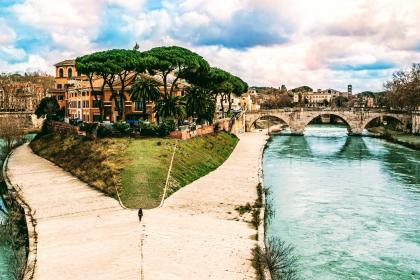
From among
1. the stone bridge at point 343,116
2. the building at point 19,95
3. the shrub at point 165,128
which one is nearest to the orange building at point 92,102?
the shrub at point 165,128

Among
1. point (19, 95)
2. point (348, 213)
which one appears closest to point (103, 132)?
point (348, 213)

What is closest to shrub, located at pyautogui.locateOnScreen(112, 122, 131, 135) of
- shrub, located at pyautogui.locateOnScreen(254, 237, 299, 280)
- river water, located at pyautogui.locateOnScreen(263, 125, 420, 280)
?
river water, located at pyautogui.locateOnScreen(263, 125, 420, 280)

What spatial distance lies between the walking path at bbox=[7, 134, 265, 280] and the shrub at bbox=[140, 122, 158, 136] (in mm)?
14782

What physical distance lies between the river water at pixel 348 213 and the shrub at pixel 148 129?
1353cm

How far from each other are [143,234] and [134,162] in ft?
56.8

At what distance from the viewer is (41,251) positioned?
2256 centimetres

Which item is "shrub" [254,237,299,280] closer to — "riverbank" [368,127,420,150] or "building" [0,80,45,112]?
"riverbank" [368,127,420,150]

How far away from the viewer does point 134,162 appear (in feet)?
135

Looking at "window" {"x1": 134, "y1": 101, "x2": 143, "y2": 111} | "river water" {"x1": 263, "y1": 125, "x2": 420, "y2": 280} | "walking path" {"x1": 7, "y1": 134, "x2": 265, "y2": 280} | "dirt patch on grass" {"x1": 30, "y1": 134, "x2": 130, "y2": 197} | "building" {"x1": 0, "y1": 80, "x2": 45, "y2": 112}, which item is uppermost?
"building" {"x1": 0, "y1": 80, "x2": 45, "y2": 112}

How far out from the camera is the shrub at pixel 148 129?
178 ft

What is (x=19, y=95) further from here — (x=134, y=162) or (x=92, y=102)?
(x=134, y=162)

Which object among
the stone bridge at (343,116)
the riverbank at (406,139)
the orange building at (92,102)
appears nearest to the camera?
the orange building at (92,102)

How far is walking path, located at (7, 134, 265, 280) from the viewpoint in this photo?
66.2ft

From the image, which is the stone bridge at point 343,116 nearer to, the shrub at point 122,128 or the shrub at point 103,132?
the shrub at point 122,128
